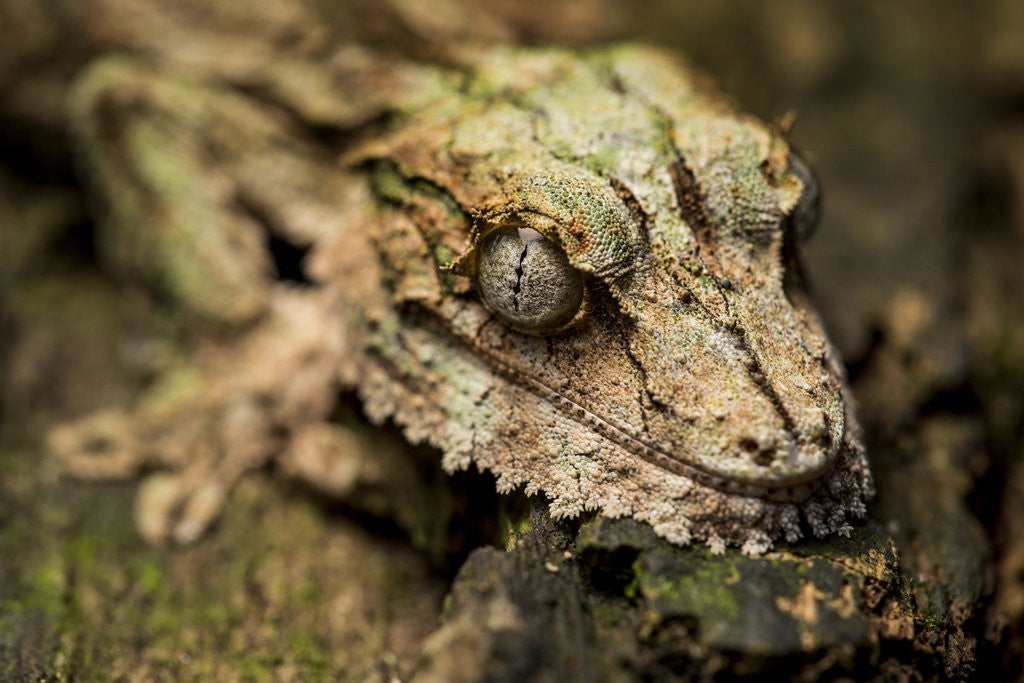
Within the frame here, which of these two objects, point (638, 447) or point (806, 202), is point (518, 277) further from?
point (806, 202)

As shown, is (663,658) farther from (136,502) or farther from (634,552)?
(136,502)

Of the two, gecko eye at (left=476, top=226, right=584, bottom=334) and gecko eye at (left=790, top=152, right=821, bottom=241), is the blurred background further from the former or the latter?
gecko eye at (left=476, top=226, right=584, bottom=334)

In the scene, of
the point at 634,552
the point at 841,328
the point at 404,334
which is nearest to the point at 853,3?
the point at 841,328

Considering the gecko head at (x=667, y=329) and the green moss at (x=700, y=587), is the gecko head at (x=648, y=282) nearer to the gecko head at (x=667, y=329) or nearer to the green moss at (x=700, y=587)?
the gecko head at (x=667, y=329)

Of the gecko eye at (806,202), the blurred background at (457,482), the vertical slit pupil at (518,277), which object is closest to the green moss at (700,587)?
the blurred background at (457,482)

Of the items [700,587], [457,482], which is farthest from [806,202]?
[457,482]

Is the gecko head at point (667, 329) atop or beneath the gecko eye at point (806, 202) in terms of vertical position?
beneath

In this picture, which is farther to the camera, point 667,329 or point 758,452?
point 667,329

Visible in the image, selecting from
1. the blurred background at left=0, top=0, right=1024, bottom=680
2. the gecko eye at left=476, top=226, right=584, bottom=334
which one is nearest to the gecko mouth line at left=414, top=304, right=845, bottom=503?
the gecko eye at left=476, top=226, right=584, bottom=334
